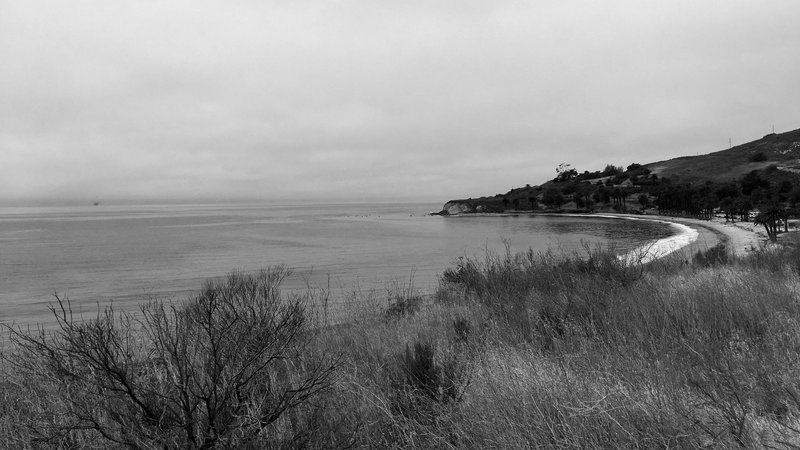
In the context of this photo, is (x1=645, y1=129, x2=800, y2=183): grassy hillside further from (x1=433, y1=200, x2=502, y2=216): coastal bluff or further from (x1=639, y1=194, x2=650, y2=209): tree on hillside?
(x1=433, y1=200, x2=502, y2=216): coastal bluff

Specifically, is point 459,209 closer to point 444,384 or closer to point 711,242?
point 711,242

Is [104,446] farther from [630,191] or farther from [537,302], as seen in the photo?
[630,191]

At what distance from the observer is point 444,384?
4.75 meters

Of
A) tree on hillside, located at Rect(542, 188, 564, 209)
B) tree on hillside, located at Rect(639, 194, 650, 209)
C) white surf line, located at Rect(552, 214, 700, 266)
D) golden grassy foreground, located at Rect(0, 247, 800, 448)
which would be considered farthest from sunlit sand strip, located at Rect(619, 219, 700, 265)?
tree on hillside, located at Rect(542, 188, 564, 209)

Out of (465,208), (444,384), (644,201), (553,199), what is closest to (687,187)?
(644,201)

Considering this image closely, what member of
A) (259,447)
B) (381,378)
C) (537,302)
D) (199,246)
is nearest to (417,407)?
(381,378)

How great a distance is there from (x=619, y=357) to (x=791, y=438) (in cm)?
181

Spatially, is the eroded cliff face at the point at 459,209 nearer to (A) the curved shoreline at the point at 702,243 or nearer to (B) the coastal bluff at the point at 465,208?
(B) the coastal bluff at the point at 465,208

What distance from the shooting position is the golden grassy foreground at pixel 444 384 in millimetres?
3201

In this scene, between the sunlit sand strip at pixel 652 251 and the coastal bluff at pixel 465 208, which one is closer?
the sunlit sand strip at pixel 652 251

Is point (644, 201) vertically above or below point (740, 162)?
below

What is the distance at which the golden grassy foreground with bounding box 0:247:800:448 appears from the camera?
3.20m

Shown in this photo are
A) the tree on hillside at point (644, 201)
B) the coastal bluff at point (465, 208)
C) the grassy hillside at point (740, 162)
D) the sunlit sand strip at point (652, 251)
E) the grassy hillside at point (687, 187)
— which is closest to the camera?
the sunlit sand strip at point (652, 251)

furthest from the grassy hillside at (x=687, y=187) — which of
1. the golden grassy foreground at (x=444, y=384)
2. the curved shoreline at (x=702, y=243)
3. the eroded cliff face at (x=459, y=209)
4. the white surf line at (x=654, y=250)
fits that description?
the golden grassy foreground at (x=444, y=384)
